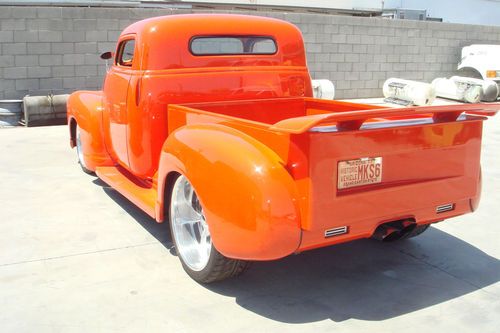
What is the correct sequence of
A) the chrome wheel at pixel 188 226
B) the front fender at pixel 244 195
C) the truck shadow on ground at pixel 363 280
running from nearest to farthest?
the front fender at pixel 244 195 → the truck shadow on ground at pixel 363 280 → the chrome wheel at pixel 188 226

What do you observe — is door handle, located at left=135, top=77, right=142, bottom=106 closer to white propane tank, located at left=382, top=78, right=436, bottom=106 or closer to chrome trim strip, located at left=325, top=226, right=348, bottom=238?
chrome trim strip, located at left=325, top=226, right=348, bottom=238

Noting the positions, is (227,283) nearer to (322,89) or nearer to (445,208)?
(445,208)

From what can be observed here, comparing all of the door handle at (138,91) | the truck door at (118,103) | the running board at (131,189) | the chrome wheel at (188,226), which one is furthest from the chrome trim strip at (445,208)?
the truck door at (118,103)

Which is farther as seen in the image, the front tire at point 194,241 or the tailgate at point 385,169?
the front tire at point 194,241

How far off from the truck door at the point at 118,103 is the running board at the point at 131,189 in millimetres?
124

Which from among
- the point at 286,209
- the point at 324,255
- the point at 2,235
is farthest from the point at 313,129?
the point at 2,235

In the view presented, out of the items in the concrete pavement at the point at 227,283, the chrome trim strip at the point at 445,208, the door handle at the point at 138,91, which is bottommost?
the concrete pavement at the point at 227,283

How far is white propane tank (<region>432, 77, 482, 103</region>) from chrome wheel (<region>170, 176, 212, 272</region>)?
1011cm

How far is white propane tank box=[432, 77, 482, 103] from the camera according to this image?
12.6 m

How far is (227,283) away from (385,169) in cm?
121

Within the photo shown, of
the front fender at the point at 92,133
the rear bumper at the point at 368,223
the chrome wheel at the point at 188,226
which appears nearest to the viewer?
the rear bumper at the point at 368,223

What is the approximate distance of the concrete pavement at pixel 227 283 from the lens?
9.40 ft

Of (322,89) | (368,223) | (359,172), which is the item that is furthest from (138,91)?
(322,89)

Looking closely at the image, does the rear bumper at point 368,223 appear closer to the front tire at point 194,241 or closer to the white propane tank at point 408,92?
the front tire at point 194,241
